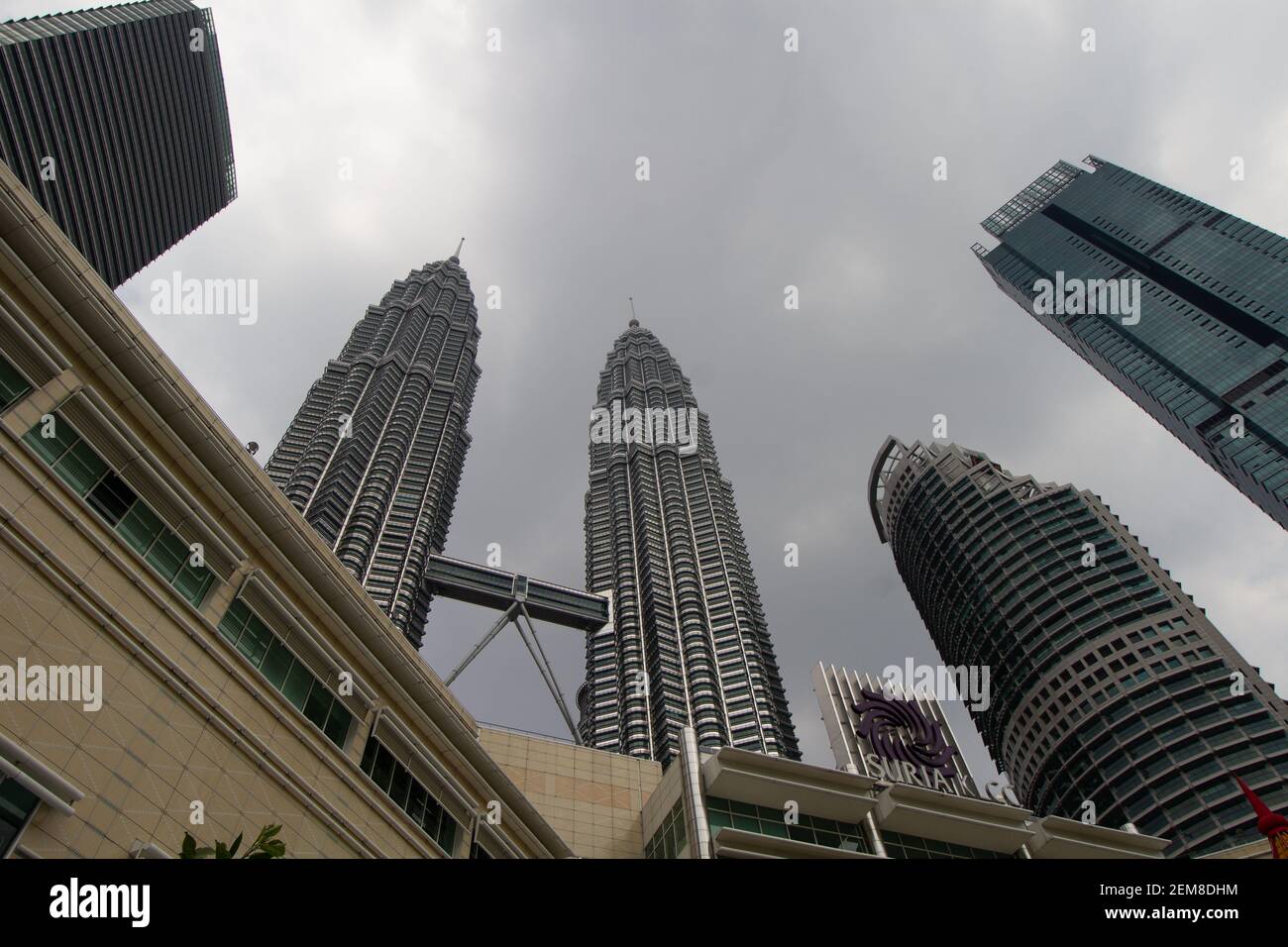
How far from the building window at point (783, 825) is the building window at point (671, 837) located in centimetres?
140

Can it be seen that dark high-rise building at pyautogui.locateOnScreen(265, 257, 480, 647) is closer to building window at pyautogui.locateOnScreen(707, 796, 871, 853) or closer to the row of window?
building window at pyautogui.locateOnScreen(707, 796, 871, 853)

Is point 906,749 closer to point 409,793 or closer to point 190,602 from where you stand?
point 409,793

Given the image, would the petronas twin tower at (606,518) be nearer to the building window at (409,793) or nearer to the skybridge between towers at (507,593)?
the skybridge between towers at (507,593)

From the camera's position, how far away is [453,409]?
12281 centimetres

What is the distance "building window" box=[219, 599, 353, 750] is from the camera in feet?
62.8

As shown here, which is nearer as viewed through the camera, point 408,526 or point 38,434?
point 38,434

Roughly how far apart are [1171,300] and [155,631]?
13981 centimetres

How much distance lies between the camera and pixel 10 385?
50.0 ft

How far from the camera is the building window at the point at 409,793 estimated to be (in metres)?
22.0

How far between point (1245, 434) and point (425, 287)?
12782 cm

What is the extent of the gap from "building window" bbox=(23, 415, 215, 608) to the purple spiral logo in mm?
37182
